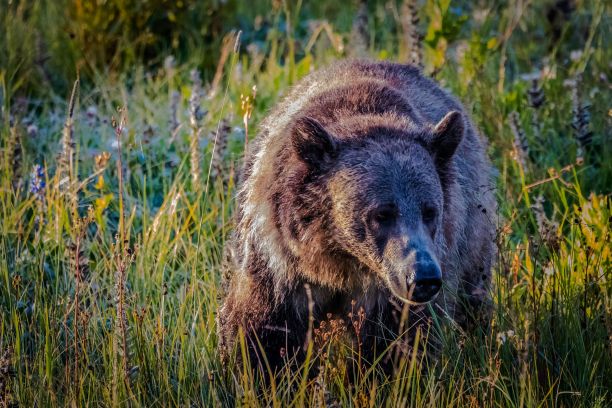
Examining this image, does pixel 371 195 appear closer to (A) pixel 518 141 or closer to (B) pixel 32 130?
(A) pixel 518 141

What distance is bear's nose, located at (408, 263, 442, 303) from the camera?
3658mm

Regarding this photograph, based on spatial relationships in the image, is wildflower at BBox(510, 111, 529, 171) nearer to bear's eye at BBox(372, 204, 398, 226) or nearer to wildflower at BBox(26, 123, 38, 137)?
bear's eye at BBox(372, 204, 398, 226)

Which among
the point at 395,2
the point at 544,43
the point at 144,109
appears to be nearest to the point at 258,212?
the point at 144,109

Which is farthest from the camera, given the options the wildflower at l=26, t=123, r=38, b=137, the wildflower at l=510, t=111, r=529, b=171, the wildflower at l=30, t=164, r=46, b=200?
the wildflower at l=26, t=123, r=38, b=137

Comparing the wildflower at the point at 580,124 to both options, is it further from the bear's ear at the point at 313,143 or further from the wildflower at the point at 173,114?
the wildflower at the point at 173,114

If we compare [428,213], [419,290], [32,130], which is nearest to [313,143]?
[428,213]

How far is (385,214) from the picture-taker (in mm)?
3928

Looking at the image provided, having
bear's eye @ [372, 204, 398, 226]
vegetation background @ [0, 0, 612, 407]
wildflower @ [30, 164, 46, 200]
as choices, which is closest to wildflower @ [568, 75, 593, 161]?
vegetation background @ [0, 0, 612, 407]

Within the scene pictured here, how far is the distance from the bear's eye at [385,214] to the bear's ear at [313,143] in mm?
351

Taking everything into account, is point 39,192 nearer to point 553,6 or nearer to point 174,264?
point 174,264

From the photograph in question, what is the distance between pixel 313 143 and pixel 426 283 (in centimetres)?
83

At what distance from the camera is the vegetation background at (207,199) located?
12.7ft

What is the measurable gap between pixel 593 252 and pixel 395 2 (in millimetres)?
5716

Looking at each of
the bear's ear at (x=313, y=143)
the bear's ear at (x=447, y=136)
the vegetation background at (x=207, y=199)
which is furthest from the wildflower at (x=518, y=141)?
the bear's ear at (x=313, y=143)
